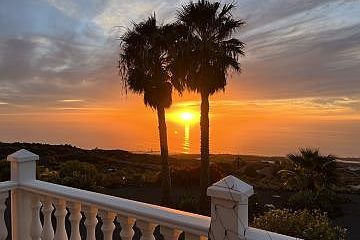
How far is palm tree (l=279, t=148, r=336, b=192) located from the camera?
53.3ft

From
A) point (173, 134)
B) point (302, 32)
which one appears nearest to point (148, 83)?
point (173, 134)

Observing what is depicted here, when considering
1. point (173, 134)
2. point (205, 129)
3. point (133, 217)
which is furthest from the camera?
point (173, 134)

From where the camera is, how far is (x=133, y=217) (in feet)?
8.36

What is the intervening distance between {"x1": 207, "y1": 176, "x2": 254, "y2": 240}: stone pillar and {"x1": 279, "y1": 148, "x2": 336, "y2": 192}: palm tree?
49.1 ft

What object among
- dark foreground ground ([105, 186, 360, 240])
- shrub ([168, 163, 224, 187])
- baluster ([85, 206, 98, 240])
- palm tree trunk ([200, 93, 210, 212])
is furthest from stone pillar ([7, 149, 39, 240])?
shrub ([168, 163, 224, 187])

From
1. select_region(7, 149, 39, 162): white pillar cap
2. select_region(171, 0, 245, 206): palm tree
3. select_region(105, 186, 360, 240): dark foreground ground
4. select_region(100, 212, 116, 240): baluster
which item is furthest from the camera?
select_region(171, 0, 245, 206): palm tree

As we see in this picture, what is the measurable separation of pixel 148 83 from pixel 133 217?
44.7 feet

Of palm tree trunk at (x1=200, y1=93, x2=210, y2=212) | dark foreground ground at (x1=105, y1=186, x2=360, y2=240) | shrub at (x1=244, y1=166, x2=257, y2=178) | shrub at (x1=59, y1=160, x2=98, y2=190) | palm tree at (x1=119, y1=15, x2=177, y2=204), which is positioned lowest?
dark foreground ground at (x1=105, y1=186, x2=360, y2=240)

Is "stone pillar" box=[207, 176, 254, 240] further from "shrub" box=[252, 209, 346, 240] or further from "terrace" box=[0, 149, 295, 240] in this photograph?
"shrub" box=[252, 209, 346, 240]

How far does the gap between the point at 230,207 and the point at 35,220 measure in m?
2.18

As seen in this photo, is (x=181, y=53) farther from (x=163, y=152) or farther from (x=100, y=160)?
(x=100, y=160)

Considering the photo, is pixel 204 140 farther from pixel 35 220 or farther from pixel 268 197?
pixel 35 220

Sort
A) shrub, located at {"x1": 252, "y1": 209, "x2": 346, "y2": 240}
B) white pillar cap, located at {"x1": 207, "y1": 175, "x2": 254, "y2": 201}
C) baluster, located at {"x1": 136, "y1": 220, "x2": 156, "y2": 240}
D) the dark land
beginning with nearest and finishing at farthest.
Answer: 1. white pillar cap, located at {"x1": 207, "y1": 175, "x2": 254, "y2": 201}
2. baluster, located at {"x1": 136, "y1": 220, "x2": 156, "y2": 240}
3. shrub, located at {"x1": 252, "y1": 209, "x2": 346, "y2": 240}
4. the dark land

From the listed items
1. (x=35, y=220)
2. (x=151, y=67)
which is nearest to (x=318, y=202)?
(x=151, y=67)
